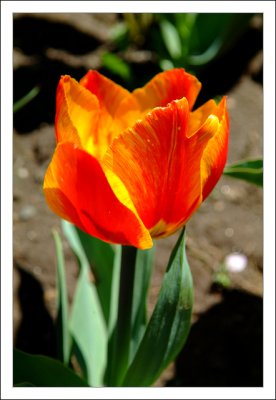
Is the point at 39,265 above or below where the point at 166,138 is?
below

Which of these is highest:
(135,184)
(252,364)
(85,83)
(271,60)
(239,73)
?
(239,73)

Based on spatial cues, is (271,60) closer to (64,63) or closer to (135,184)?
(135,184)

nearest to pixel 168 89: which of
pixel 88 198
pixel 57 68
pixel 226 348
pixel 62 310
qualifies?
pixel 88 198

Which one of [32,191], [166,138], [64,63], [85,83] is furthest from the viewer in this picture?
[64,63]

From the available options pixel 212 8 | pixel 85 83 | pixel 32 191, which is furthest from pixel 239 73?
pixel 85 83

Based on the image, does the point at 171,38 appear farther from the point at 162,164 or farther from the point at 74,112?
the point at 162,164

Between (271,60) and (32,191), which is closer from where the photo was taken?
(271,60)

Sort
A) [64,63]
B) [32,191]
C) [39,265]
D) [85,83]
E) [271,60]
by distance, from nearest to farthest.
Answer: [85,83] < [271,60] < [39,265] < [32,191] < [64,63]
